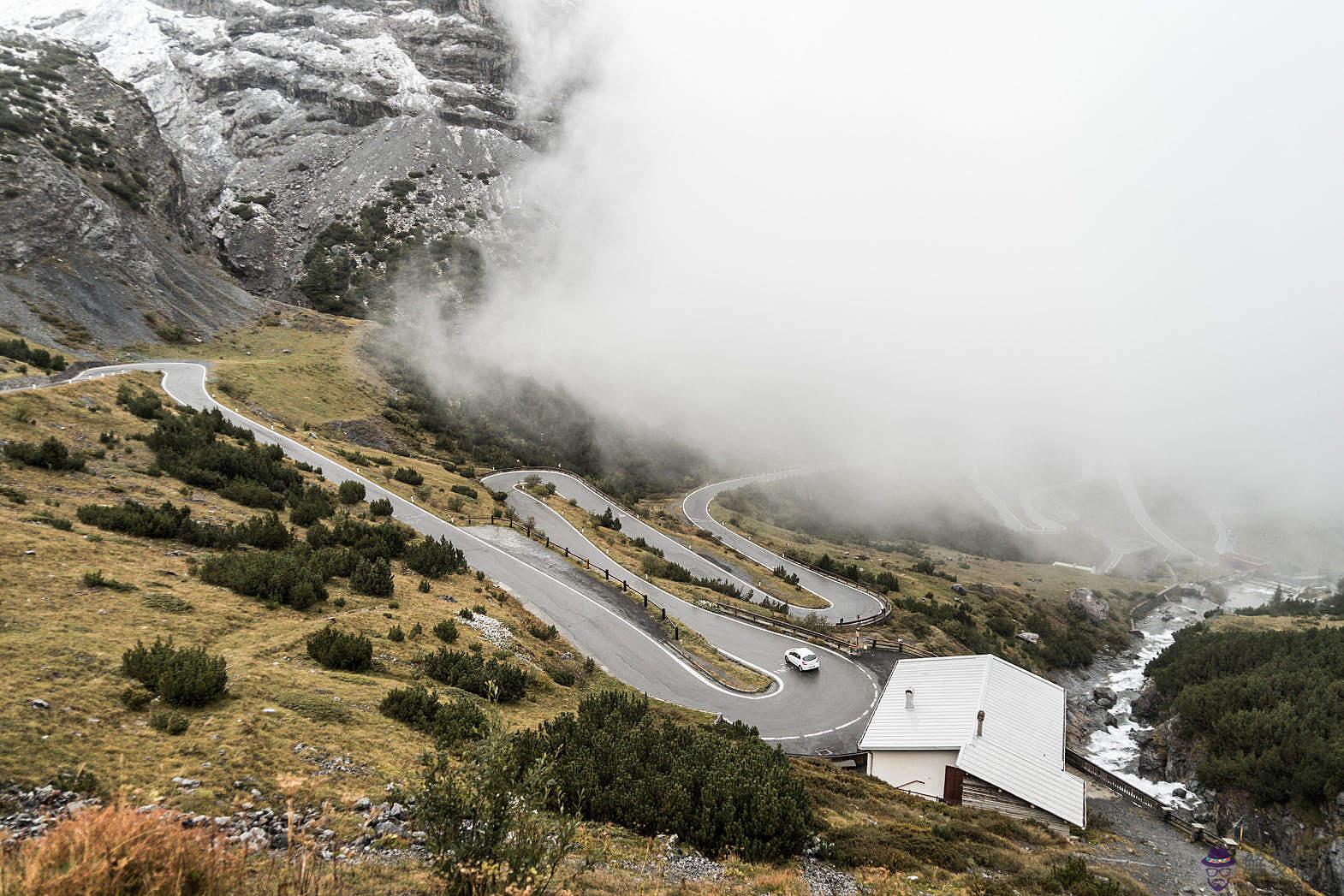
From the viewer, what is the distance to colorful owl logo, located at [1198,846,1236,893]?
358 inches

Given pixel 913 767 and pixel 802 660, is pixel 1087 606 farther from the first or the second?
pixel 913 767

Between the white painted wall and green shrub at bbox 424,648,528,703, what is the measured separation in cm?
1456

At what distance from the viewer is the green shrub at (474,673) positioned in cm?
1566

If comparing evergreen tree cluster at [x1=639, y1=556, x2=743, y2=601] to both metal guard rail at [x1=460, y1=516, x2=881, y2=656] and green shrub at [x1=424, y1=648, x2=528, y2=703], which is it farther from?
green shrub at [x1=424, y1=648, x2=528, y2=703]

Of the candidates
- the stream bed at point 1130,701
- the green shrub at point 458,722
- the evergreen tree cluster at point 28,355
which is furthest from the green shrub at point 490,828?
the evergreen tree cluster at point 28,355

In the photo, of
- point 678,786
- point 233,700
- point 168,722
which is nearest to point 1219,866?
point 678,786

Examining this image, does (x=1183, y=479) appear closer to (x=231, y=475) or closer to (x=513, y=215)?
(x=513, y=215)

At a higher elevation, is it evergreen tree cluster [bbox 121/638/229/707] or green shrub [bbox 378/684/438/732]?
green shrub [bbox 378/684/438/732]

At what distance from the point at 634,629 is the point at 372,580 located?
13974 mm

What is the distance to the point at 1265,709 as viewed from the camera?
34.8m

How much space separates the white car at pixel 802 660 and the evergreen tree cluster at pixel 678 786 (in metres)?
18.3

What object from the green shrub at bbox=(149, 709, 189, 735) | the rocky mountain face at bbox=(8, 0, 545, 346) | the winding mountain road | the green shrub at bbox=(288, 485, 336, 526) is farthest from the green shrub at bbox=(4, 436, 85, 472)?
the rocky mountain face at bbox=(8, 0, 545, 346)

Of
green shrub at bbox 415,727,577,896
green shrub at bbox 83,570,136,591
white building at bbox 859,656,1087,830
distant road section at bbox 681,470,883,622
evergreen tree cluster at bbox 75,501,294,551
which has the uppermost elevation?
distant road section at bbox 681,470,883,622

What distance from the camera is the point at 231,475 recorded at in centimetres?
2583
